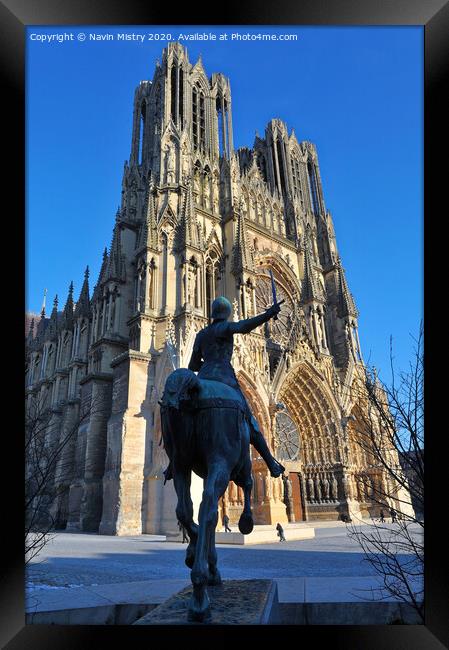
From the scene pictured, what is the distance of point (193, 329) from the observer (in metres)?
19.1

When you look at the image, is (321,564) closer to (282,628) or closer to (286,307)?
(282,628)

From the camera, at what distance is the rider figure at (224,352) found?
13.2 ft

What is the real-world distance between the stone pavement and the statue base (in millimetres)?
660

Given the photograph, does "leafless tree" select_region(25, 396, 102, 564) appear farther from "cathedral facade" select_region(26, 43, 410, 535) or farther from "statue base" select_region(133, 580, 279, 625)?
"cathedral facade" select_region(26, 43, 410, 535)

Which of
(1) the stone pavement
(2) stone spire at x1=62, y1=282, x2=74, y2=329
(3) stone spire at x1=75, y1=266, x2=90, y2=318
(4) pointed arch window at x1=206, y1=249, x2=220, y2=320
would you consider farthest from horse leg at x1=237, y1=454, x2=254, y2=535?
(2) stone spire at x1=62, y1=282, x2=74, y2=329

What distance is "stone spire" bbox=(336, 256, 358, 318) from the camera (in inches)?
1183

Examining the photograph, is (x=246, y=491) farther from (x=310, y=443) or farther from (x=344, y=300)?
(x=344, y=300)

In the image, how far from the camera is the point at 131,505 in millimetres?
16406

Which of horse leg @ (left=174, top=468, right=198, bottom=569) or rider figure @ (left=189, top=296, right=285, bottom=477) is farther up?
rider figure @ (left=189, top=296, right=285, bottom=477)

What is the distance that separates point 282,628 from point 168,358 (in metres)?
14.9
